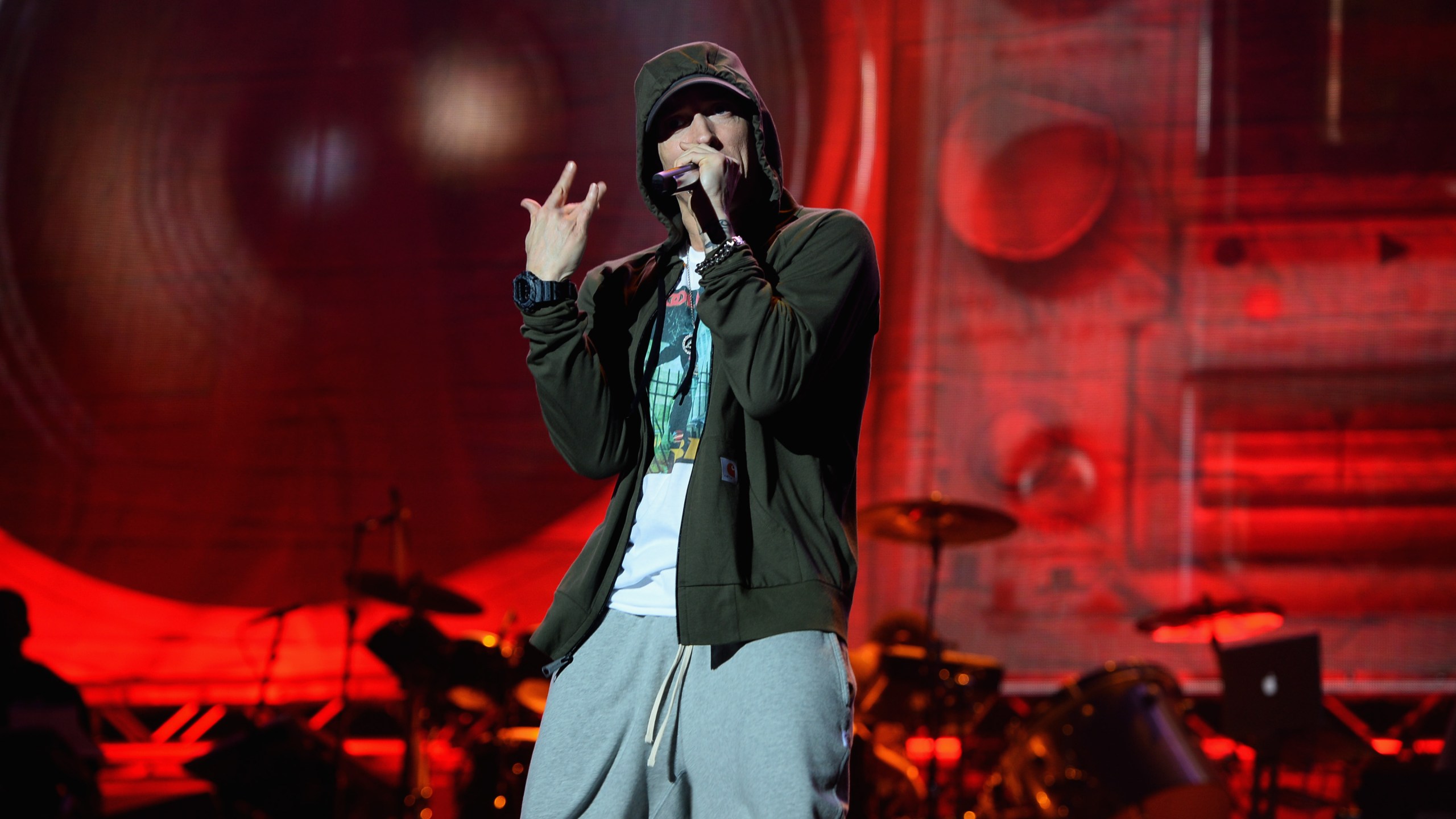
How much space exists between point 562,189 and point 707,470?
384mm

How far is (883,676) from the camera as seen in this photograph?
12.6ft

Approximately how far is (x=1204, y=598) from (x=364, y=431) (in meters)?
3.05

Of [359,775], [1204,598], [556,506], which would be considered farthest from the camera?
[556,506]

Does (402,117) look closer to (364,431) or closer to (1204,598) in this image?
(364,431)

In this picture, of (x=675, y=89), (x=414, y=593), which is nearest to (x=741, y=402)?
(x=675, y=89)

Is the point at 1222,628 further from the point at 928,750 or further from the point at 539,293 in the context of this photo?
the point at 539,293

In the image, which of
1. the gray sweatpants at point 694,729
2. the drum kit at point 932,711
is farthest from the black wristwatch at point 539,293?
the drum kit at point 932,711

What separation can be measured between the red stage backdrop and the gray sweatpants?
3082 millimetres

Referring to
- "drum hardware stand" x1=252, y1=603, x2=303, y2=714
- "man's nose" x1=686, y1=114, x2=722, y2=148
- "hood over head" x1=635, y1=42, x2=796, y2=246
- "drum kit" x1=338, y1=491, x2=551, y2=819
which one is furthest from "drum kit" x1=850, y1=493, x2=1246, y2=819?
"man's nose" x1=686, y1=114, x2=722, y2=148

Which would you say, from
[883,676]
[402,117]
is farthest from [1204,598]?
[402,117]

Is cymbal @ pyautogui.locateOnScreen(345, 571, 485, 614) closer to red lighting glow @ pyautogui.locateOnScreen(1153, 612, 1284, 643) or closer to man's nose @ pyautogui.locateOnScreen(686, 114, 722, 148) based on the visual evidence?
red lighting glow @ pyautogui.locateOnScreen(1153, 612, 1284, 643)

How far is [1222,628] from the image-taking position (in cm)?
405

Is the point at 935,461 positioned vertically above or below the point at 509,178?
below

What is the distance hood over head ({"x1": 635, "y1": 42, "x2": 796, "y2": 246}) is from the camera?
134cm
